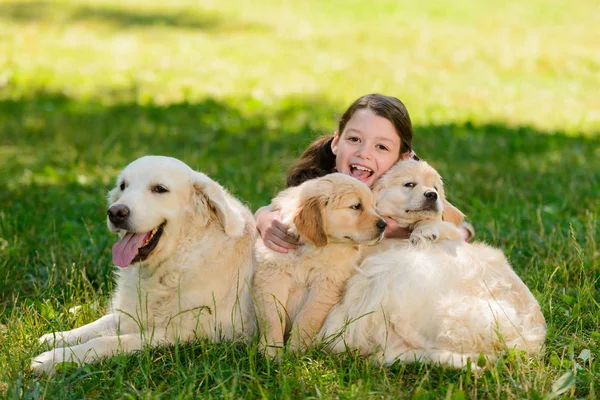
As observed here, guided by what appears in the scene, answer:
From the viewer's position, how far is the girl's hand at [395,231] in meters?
4.38

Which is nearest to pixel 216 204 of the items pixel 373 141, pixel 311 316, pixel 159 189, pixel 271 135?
pixel 159 189

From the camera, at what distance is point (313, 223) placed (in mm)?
3770

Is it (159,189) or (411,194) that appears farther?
(411,194)

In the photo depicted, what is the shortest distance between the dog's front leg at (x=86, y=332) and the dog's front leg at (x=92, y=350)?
0.62ft

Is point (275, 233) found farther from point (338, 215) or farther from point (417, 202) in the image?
point (417, 202)

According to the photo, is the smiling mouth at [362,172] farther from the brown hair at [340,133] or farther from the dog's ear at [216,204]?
the dog's ear at [216,204]

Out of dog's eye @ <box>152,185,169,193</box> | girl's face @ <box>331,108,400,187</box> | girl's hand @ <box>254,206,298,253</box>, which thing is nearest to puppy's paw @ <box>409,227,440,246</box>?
girl's face @ <box>331,108,400,187</box>

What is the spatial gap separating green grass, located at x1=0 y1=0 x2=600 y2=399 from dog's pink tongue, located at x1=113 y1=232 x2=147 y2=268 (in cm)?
48

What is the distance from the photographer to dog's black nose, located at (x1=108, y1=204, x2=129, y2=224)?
12.1 ft

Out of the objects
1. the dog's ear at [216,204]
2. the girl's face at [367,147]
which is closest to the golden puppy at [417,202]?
the girl's face at [367,147]

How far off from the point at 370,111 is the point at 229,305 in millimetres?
1580

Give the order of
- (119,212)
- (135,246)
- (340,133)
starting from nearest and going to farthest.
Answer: (119,212)
(135,246)
(340,133)

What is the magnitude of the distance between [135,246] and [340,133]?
1723mm

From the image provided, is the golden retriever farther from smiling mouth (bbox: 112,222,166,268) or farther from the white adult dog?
smiling mouth (bbox: 112,222,166,268)
